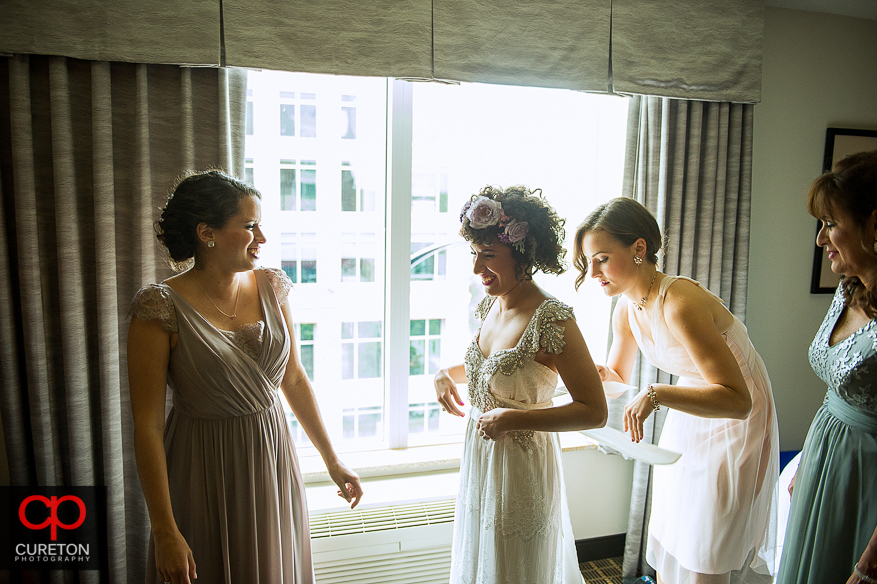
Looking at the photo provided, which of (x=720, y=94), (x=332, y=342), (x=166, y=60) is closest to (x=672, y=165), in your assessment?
(x=720, y=94)

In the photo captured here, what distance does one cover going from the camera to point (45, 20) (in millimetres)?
1836

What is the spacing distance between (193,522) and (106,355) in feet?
2.74

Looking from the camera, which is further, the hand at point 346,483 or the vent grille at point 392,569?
the vent grille at point 392,569

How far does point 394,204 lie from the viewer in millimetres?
2494

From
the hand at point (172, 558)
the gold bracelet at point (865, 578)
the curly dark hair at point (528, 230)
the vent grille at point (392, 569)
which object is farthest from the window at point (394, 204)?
the gold bracelet at point (865, 578)

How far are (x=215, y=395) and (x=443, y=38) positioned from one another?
1.62 meters

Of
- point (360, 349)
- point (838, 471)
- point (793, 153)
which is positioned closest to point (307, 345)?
point (360, 349)

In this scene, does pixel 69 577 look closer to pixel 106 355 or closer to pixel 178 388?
pixel 106 355

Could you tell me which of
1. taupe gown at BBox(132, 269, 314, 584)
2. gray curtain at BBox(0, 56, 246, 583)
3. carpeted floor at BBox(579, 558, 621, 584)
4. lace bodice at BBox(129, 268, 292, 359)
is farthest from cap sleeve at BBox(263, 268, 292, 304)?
carpeted floor at BBox(579, 558, 621, 584)

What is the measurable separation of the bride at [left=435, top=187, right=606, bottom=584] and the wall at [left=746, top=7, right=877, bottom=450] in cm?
189

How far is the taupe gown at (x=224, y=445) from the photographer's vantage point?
4.63 feet

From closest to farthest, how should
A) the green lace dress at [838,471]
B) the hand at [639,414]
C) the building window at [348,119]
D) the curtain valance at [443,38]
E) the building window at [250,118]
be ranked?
the green lace dress at [838,471] < the hand at [639,414] < the curtain valance at [443,38] < the building window at [250,118] < the building window at [348,119]

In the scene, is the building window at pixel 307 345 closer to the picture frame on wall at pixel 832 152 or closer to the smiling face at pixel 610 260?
the smiling face at pixel 610 260

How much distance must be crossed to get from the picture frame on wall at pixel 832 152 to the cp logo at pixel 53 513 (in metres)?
3.57
